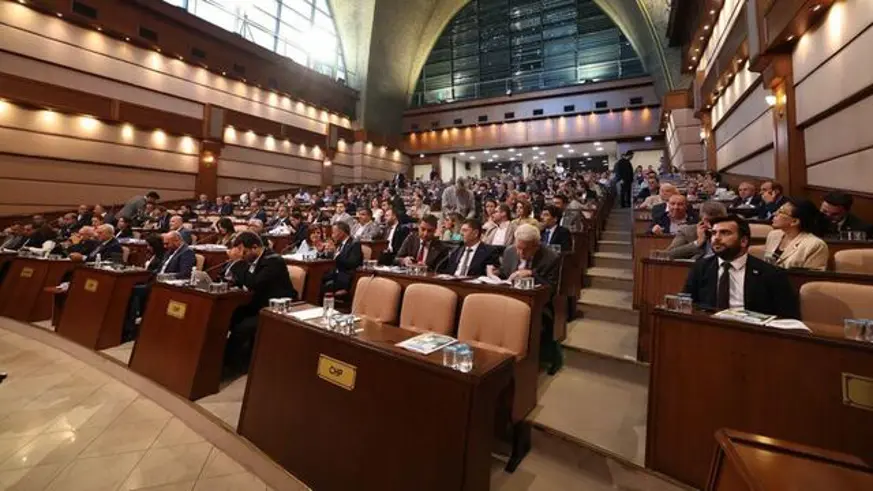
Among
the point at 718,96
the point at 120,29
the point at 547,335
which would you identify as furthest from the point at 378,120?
Answer: the point at 547,335

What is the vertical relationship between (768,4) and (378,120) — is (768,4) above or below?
below

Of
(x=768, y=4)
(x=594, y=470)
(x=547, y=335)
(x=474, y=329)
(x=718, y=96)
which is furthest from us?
(x=718, y=96)

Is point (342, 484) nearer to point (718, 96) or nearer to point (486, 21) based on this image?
point (718, 96)

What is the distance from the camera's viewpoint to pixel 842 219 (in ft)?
10.8

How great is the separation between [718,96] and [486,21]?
1386 centimetres

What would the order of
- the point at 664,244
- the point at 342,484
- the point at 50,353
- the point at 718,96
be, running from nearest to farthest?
the point at 342,484 < the point at 50,353 < the point at 664,244 < the point at 718,96

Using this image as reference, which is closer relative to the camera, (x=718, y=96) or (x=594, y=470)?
(x=594, y=470)

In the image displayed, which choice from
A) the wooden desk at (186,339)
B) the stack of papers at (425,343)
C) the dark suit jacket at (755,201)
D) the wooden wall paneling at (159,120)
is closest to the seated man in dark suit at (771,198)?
the dark suit jacket at (755,201)

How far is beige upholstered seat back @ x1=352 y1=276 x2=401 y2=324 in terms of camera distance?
2.59 meters

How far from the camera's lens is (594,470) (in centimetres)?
183

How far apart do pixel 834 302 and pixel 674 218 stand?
2.16 metres

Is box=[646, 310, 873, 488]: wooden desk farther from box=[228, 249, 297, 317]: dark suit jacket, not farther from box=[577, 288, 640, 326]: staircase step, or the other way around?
box=[228, 249, 297, 317]: dark suit jacket

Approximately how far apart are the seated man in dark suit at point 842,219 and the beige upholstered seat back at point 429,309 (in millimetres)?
3442

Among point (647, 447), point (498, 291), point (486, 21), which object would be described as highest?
point (486, 21)
